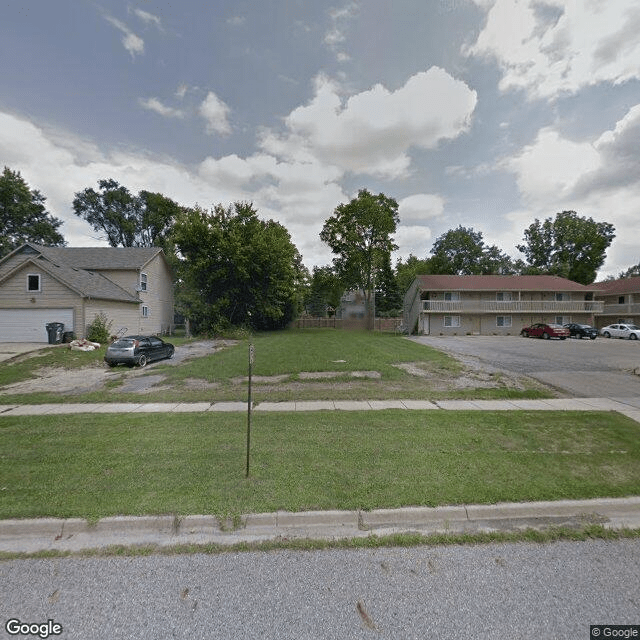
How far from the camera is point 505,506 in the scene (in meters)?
3.59

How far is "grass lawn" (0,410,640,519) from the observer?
364 centimetres

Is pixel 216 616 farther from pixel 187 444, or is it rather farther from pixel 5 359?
pixel 5 359

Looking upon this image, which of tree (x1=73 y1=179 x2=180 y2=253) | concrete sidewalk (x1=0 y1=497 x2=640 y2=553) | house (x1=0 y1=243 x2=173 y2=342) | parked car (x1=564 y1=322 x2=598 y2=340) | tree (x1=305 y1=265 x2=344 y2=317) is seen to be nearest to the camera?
concrete sidewalk (x1=0 y1=497 x2=640 y2=553)

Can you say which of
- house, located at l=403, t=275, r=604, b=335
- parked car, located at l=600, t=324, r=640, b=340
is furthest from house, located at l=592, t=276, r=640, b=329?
parked car, located at l=600, t=324, r=640, b=340

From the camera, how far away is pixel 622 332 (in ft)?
94.8

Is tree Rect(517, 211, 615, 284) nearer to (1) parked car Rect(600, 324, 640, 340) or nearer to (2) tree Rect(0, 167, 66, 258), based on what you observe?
(1) parked car Rect(600, 324, 640, 340)

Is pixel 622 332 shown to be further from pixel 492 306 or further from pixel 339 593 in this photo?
pixel 339 593

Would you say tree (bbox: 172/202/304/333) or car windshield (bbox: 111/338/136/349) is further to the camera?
tree (bbox: 172/202/304/333)

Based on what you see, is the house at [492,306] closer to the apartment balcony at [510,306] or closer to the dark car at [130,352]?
the apartment balcony at [510,306]

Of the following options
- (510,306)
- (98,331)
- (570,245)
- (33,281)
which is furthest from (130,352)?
(570,245)

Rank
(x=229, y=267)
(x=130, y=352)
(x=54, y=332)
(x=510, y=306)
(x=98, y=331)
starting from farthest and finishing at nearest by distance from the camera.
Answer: (x=510, y=306), (x=229, y=267), (x=98, y=331), (x=54, y=332), (x=130, y=352)

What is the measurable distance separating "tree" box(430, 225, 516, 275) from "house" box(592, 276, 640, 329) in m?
17.1

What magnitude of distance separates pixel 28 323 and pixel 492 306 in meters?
37.7

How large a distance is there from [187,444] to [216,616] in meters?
3.21
